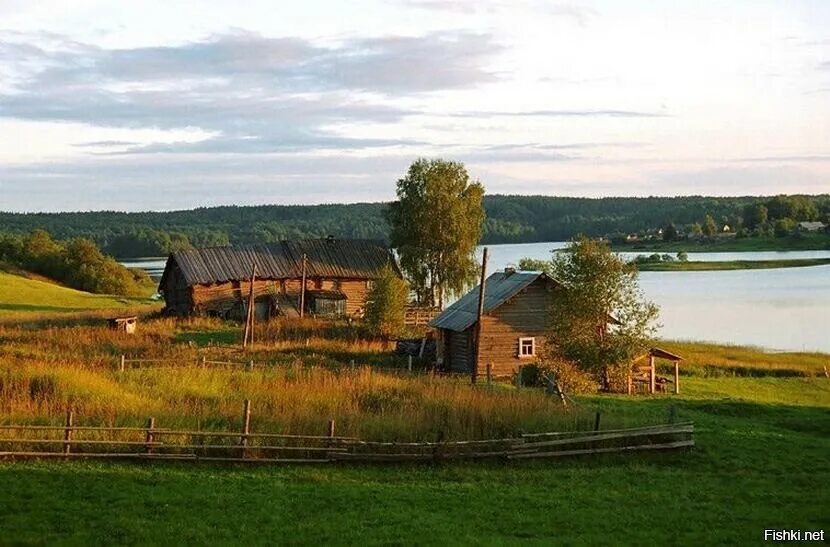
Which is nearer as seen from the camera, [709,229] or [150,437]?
[150,437]

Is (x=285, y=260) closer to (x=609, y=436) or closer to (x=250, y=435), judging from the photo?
(x=609, y=436)

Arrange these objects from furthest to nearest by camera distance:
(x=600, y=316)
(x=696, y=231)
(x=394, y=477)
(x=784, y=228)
→ (x=696, y=231) < (x=784, y=228) < (x=600, y=316) < (x=394, y=477)

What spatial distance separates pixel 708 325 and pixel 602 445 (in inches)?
2084

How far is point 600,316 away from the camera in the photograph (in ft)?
131

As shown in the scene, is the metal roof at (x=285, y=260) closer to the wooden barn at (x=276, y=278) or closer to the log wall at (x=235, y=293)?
the wooden barn at (x=276, y=278)

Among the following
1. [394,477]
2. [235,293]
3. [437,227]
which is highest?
[437,227]

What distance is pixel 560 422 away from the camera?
25516 millimetres

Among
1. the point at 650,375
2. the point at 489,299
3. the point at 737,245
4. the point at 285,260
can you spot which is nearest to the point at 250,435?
the point at 489,299

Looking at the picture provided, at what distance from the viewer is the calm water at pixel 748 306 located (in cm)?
6694

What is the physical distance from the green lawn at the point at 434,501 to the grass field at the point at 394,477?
0.05 m

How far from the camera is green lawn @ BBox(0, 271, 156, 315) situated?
74812mm

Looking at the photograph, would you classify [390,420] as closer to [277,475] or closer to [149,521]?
[277,475]

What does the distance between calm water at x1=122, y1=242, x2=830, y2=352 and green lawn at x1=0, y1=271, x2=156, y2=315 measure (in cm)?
4835

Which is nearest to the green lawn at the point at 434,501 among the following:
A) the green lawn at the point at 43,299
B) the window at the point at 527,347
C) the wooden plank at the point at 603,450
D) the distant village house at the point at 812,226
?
the wooden plank at the point at 603,450
